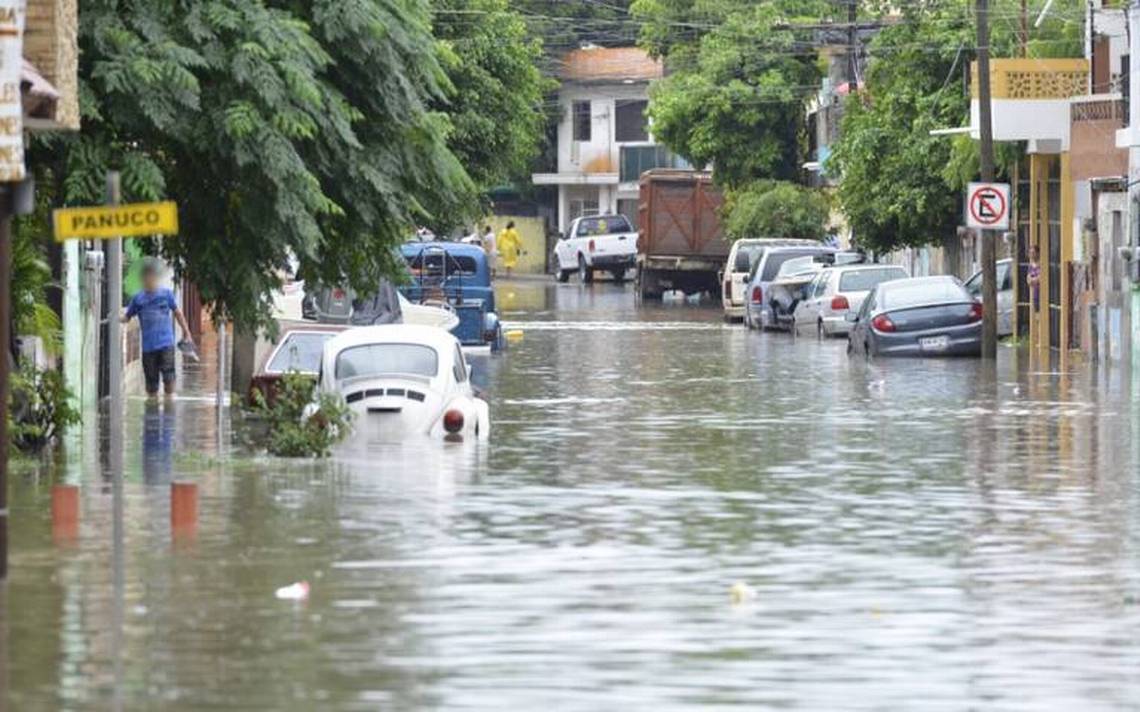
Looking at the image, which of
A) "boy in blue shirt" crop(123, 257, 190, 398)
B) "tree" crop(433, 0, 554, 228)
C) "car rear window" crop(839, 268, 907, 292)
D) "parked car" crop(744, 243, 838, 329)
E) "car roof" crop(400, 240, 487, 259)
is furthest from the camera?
"parked car" crop(744, 243, 838, 329)

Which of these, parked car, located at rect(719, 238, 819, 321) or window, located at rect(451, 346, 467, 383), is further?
parked car, located at rect(719, 238, 819, 321)

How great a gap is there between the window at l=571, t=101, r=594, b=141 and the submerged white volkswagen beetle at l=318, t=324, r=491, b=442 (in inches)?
2975

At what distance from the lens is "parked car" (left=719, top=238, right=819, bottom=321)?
203 feet

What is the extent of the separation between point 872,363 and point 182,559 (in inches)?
1083

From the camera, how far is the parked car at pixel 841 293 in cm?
5222

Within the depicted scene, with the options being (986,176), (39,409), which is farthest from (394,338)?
(986,176)

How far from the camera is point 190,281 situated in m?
25.1

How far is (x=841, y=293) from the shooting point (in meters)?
52.5

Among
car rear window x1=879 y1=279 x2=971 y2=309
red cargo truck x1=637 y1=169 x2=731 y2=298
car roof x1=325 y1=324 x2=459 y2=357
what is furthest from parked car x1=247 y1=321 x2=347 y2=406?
red cargo truck x1=637 y1=169 x2=731 y2=298

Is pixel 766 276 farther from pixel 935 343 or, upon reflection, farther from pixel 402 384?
pixel 402 384

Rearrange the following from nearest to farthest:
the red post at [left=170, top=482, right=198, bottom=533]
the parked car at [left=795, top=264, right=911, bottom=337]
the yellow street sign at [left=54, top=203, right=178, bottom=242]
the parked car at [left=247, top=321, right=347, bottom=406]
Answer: the yellow street sign at [left=54, top=203, right=178, bottom=242], the red post at [left=170, top=482, right=198, bottom=533], the parked car at [left=247, top=321, right=347, bottom=406], the parked car at [left=795, top=264, right=911, bottom=337]

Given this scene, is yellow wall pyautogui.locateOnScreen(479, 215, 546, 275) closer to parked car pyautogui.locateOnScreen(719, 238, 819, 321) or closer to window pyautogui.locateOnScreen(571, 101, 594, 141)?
window pyautogui.locateOnScreen(571, 101, 594, 141)

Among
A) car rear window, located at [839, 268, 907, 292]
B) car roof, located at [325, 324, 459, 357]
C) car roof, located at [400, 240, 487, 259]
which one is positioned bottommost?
car roof, located at [325, 324, 459, 357]

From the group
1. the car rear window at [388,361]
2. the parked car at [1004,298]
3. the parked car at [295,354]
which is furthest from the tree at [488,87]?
the car rear window at [388,361]
